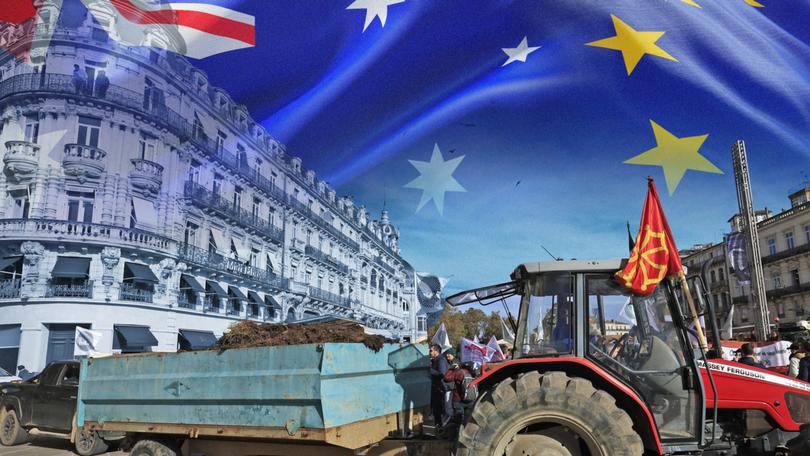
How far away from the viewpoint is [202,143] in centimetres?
2114

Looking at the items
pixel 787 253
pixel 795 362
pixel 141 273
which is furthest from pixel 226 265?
pixel 787 253

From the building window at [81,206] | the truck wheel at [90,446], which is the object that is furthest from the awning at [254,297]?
the truck wheel at [90,446]

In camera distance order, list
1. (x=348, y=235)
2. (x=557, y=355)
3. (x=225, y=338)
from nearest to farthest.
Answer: (x=557, y=355) < (x=225, y=338) < (x=348, y=235)

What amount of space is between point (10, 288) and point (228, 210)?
7.92 metres

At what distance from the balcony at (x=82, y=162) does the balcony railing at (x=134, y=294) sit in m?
4.17

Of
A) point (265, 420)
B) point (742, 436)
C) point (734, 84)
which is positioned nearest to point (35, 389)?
point (265, 420)

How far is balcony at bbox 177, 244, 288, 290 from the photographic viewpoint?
69.6 ft

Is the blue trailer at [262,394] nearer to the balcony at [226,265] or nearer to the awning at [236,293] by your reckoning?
the balcony at [226,265]

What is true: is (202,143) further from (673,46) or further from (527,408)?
(527,408)

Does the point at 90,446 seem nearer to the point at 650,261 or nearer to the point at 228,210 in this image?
the point at 650,261

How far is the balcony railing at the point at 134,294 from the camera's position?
19.5 m

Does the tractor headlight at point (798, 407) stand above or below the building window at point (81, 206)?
below

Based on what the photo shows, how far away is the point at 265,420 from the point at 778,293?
2082 inches

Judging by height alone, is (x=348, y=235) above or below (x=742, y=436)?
A: above
